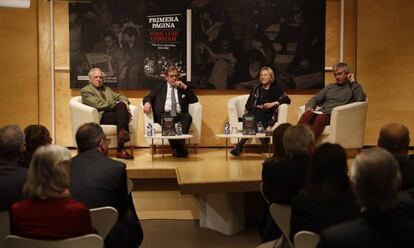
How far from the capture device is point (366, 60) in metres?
7.29

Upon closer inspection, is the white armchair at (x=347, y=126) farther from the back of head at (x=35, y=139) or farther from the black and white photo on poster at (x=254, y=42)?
the back of head at (x=35, y=139)

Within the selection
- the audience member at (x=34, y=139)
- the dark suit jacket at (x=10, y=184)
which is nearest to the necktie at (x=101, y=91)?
the audience member at (x=34, y=139)

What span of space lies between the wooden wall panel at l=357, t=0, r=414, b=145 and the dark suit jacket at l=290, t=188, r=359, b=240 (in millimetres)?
5362

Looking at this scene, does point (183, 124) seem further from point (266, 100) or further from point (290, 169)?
point (290, 169)

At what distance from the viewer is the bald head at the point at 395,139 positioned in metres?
2.86

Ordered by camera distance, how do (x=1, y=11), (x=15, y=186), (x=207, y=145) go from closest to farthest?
1. (x=15, y=186)
2. (x=1, y=11)
3. (x=207, y=145)

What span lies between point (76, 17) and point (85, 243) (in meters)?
Result: 5.43

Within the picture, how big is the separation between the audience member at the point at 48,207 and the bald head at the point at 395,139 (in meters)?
1.68

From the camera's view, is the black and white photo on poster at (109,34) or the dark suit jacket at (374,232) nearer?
the dark suit jacket at (374,232)

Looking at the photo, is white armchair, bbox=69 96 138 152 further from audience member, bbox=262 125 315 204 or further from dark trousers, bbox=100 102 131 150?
audience member, bbox=262 125 315 204

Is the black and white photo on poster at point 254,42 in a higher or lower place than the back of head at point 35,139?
higher

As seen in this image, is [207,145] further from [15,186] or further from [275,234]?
[15,186]

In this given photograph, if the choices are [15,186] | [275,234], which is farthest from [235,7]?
[15,186]

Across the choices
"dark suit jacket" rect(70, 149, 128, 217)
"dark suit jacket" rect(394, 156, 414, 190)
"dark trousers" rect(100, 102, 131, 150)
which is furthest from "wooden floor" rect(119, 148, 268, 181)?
"dark suit jacket" rect(394, 156, 414, 190)
